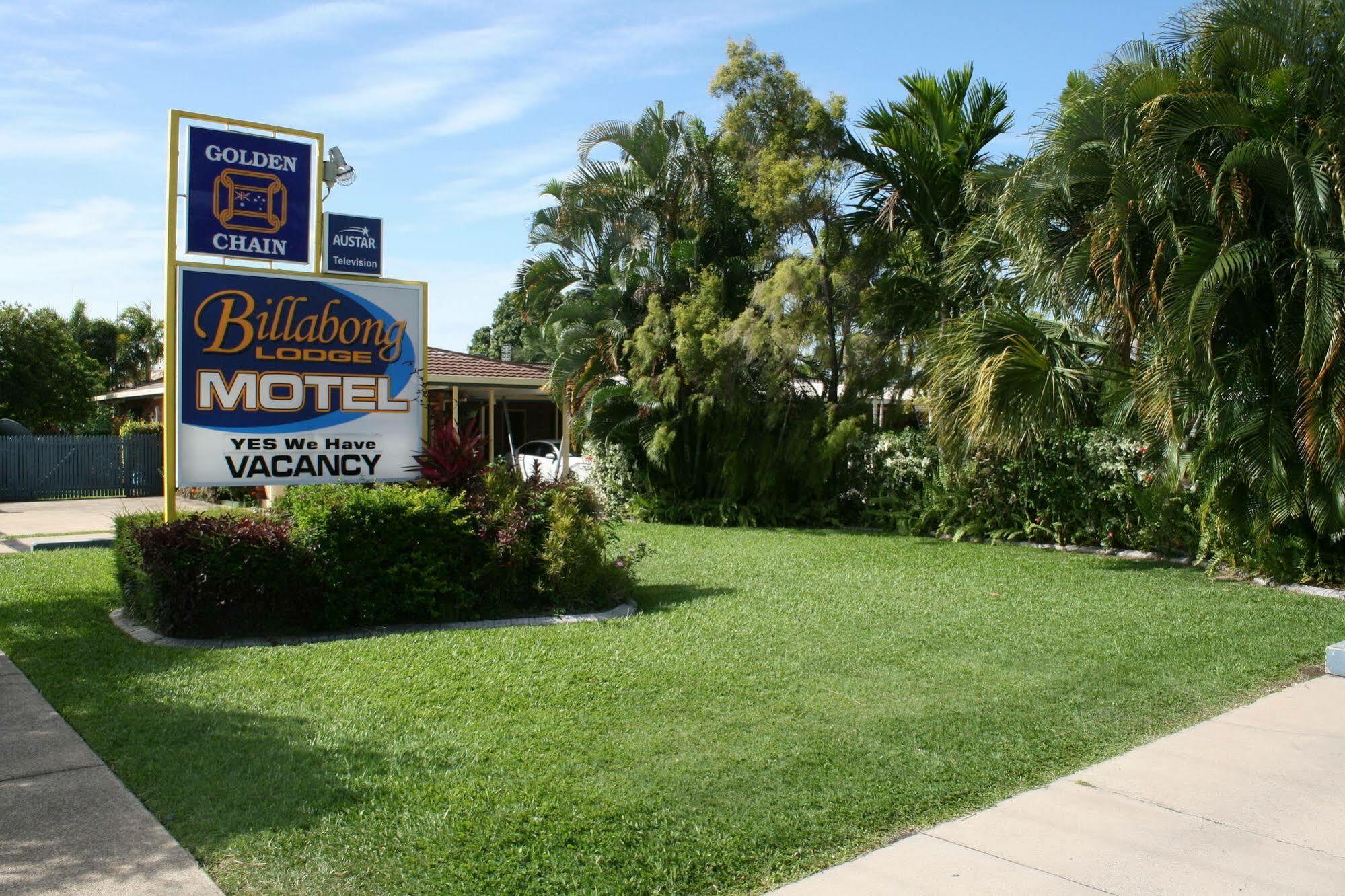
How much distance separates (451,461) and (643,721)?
172 inches

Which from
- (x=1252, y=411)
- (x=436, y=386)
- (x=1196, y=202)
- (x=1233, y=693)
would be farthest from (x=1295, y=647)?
(x=436, y=386)

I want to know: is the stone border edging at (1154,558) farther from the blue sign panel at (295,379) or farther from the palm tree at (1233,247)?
the blue sign panel at (295,379)

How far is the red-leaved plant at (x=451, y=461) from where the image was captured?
9531mm

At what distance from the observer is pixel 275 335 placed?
9.16 meters

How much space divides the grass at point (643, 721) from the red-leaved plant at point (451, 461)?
69.4 inches

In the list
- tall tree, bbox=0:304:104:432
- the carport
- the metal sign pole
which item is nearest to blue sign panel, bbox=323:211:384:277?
the metal sign pole

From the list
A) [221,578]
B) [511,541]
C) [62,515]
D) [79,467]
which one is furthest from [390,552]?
[79,467]

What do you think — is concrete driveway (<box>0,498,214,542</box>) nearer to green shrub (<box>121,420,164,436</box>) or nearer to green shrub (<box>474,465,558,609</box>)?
green shrub (<box>121,420,164,436</box>)

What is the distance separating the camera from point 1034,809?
4.69 meters

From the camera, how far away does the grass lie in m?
4.20

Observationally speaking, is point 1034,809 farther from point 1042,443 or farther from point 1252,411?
point 1042,443

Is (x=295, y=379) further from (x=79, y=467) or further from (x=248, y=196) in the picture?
(x=79, y=467)

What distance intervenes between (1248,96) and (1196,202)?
1.14m

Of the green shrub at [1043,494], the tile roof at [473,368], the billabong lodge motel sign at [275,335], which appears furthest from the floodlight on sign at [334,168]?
the tile roof at [473,368]
